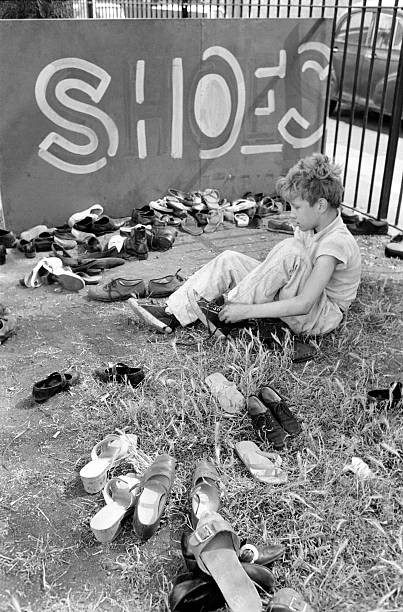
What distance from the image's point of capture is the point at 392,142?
5.77 metres

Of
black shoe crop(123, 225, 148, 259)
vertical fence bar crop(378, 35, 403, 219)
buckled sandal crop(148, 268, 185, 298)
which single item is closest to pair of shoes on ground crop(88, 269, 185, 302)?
buckled sandal crop(148, 268, 185, 298)

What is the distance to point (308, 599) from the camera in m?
2.11

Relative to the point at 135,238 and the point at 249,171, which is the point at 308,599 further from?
the point at 249,171

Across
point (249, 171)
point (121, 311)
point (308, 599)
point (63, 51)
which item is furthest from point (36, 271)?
point (308, 599)

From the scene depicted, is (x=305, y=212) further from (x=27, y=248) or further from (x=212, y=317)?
(x=27, y=248)

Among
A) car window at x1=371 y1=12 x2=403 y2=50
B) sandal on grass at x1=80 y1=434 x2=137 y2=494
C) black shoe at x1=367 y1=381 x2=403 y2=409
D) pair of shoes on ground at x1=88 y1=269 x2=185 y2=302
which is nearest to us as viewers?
sandal on grass at x1=80 y1=434 x2=137 y2=494

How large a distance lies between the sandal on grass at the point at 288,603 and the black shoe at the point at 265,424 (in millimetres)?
850

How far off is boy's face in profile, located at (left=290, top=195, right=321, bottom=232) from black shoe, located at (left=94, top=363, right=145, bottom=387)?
1.22 m

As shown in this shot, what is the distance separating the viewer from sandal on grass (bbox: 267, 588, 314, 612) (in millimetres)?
1994

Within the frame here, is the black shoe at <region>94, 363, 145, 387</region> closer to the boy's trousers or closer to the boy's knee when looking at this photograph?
the boy's trousers

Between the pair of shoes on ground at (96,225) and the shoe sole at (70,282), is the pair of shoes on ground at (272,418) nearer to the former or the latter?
the shoe sole at (70,282)

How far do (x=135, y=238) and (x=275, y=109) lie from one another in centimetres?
224

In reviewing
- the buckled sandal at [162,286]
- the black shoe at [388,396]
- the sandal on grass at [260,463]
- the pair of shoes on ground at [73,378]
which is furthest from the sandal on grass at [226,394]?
the buckled sandal at [162,286]

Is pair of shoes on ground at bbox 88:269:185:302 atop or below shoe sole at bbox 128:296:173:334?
below
